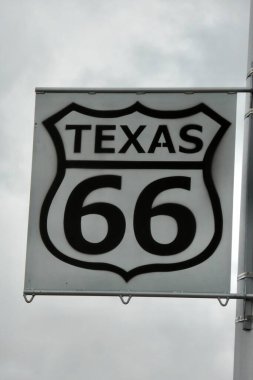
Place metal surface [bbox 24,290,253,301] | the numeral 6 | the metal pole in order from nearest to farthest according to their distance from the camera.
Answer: metal surface [bbox 24,290,253,301] < the metal pole < the numeral 6

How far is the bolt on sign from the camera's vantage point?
10.4 meters

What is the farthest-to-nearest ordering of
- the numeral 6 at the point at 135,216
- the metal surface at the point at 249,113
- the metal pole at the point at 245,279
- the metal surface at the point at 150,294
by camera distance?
the metal surface at the point at 249,113, the numeral 6 at the point at 135,216, the metal pole at the point at 245,279, the metal surface at the point at 150,294

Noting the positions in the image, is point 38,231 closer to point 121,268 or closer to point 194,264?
point 121,268

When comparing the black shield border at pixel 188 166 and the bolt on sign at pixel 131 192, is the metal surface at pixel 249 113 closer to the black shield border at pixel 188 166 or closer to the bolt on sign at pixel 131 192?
the bolt on sign at pixel 131 192

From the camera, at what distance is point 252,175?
425 inches

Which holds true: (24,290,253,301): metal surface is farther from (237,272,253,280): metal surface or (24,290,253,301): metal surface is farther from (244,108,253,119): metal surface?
(244,108,253,119): metal surface

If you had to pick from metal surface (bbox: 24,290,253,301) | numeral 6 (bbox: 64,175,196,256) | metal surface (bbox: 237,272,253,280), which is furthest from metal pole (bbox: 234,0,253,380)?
numeral 6 (bbox: 64,175,196,256)

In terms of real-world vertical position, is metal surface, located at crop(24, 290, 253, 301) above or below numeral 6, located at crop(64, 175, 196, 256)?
below

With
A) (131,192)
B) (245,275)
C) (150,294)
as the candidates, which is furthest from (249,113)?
(150,294)

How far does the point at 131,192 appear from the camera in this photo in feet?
35.2

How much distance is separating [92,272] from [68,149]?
1.31m

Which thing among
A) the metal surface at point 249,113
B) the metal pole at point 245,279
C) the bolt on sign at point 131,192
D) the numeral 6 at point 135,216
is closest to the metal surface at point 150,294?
the bolt on sign at point 131,192

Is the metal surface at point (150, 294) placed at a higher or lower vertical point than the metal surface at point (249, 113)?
lower

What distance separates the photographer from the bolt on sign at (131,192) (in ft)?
34.3
